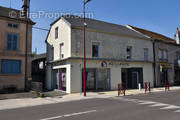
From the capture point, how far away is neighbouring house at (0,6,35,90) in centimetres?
Answer: 1570

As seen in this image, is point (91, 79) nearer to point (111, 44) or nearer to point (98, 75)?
point (98, 75)

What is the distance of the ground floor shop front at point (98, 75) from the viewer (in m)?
15.9

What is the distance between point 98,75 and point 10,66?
982 centimetres

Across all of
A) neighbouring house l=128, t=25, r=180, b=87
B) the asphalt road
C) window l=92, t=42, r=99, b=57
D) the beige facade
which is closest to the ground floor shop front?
window l=92, t=42, r=99, b=57

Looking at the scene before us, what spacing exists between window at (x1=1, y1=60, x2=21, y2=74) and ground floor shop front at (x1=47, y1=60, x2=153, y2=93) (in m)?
4.25

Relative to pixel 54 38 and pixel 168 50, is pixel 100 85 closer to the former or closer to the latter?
pixel 54 38

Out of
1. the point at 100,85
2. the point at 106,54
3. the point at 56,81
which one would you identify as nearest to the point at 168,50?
the point at 106,54

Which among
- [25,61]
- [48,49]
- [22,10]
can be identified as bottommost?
[25,61]

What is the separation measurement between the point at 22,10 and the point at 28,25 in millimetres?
2927

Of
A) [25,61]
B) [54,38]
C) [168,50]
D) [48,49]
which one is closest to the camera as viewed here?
[25,61]

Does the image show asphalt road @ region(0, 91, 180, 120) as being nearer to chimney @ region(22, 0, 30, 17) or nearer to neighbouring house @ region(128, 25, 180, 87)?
chimney @ region(22, 0, 30, 17)

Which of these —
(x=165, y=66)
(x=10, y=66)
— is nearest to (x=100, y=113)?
(x=10, y=66)

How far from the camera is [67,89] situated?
1581cm

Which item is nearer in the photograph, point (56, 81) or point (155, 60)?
point (56, 81)
